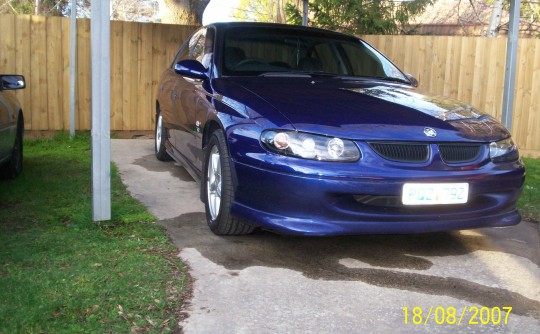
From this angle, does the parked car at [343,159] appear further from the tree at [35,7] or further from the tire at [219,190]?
the tree at [35,7]

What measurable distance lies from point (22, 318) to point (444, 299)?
222 centimetres

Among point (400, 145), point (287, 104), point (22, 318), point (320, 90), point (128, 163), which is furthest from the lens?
point (128, 163)

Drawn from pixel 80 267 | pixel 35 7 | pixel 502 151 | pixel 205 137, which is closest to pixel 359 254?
pixel 502 151

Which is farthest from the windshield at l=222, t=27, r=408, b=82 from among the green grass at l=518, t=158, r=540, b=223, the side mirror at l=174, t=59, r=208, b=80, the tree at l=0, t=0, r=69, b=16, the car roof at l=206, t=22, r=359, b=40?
the tree at l=0, t=0, r=69, b=16

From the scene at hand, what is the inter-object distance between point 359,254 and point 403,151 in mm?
839

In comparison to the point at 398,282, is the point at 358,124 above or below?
above

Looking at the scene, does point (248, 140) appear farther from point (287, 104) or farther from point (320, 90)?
point (320, 90)

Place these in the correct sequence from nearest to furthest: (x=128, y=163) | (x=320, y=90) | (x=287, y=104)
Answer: (x=287, y=104), (x=320, y=90), (x=128, y=163)

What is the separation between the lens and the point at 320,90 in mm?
4633

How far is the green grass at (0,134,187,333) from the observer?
123 inches

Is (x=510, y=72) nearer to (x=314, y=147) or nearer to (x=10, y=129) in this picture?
(x=314, y=147)

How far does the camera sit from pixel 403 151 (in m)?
3.89

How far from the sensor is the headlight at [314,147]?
377 cm

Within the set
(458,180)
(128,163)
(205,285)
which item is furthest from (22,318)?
(128,163)
